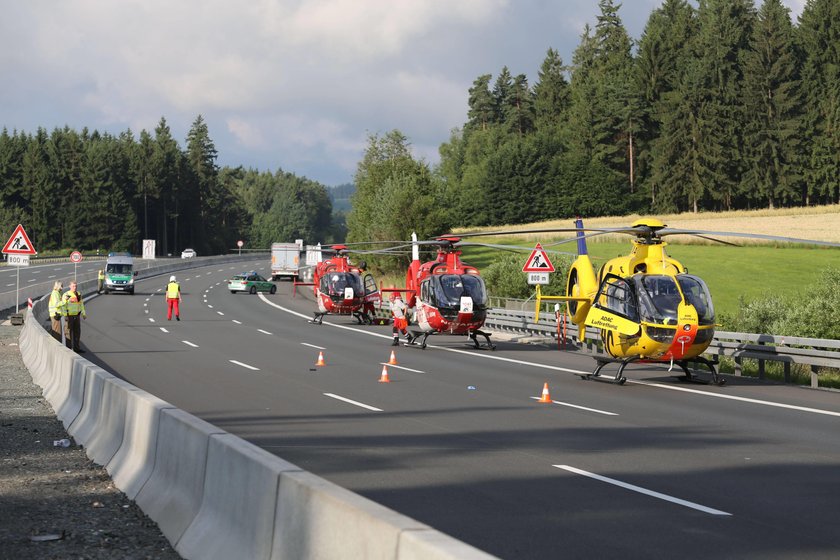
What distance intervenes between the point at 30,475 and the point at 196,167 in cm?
17959

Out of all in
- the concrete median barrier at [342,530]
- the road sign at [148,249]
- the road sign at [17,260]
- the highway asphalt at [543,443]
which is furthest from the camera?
the road sign at [148,249]

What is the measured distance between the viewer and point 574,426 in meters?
14.6

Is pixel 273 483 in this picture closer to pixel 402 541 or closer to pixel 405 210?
pixel 402 541

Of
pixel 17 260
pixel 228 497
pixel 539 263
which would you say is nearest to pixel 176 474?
pixel 228 497

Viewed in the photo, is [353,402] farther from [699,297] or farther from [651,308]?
[699,297]

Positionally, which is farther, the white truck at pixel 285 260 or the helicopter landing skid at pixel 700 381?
the white truck at pixel 285 260

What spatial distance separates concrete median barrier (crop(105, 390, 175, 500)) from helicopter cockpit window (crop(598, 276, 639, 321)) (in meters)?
11.6

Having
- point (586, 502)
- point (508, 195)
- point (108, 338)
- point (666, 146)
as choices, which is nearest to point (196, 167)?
point (508, 195)

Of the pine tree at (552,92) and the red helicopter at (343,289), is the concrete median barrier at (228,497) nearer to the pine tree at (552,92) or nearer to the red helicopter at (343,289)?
the red helicopter at (343,289)

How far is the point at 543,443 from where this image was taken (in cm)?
1293

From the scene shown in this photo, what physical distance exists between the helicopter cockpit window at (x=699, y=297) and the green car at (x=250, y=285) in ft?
178

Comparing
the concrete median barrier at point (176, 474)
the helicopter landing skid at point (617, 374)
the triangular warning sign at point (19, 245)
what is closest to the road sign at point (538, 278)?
the helicopter landing skid at point (617, 374)

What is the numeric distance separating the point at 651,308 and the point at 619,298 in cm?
95

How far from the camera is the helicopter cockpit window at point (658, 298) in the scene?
63.2 feet
